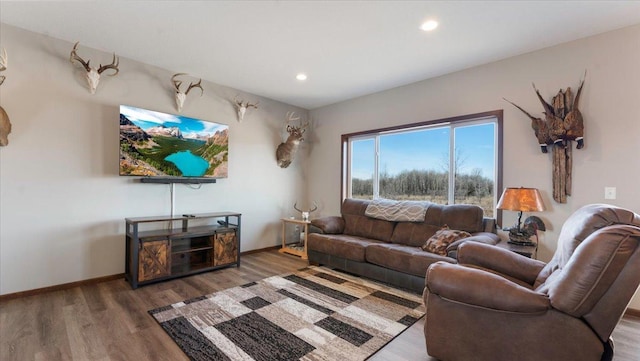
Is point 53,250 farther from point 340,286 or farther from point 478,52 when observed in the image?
point 478,52

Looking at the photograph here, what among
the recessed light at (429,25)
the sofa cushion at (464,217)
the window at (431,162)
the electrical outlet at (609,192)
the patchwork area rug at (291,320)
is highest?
the recessed light at (429,25)

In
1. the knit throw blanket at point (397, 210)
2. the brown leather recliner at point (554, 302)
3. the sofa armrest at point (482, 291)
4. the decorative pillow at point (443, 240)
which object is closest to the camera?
the brown leather recliner at point (554, 302)

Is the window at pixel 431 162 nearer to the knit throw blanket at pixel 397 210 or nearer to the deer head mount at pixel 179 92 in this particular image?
the knit throw blanket at pixel 397 210

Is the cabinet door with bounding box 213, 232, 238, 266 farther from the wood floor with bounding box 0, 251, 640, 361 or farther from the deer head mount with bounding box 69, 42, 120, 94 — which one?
the deer head mount with bounding box 69, 42, 120, 94

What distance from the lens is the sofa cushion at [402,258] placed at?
9.64ft

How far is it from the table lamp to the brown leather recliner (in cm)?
94

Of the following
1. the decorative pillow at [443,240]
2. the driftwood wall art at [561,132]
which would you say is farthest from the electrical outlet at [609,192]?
the decorative pillow at [443,240]

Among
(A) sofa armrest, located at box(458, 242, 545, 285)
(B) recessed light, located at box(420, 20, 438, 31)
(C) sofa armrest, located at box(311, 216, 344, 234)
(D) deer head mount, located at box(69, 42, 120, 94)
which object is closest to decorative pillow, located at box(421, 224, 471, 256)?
(A) sofa armrest, located at box(458, 242, 545, 285)

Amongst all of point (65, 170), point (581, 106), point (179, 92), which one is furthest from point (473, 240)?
point (65, 170)

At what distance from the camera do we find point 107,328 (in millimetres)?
2283

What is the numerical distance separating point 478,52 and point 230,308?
386 cm

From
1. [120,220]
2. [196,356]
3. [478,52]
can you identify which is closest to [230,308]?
[196,356]

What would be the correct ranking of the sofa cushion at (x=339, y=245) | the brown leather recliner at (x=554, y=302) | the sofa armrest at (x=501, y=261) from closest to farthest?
the brown leather recliner at (x=554, y=302), the sofa armrest at (x=501, y=261), the sofa cushion at (x=339, y=245)

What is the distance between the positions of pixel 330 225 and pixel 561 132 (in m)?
2.96
